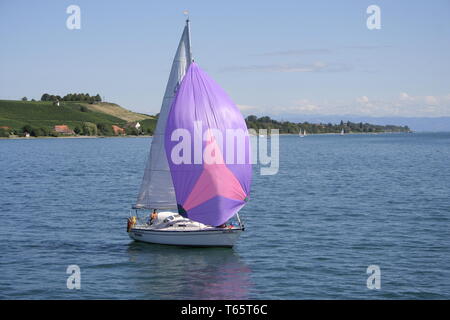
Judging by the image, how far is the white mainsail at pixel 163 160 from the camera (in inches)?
1366

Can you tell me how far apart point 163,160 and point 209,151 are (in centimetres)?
377

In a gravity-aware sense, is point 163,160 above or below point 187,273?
above

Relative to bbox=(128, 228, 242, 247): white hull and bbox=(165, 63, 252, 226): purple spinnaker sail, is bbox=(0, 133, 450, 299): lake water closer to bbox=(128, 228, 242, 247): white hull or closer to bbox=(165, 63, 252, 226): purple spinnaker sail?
bbox=(128, 228, 242, 247): white hull

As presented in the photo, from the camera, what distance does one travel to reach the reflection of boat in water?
2714 centimetres

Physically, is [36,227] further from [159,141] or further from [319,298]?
[319,298]

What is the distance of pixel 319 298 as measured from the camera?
26688mm

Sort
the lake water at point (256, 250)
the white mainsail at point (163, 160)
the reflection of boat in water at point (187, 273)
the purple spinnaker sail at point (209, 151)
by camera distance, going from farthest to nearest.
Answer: the white mainsail at point (163, 160) < the purple spinnaker sail at point (209, 151) < the lake water at point (256, 250) < the reflection of boat in water at point (187, 273)

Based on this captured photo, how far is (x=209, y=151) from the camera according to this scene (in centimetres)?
3294

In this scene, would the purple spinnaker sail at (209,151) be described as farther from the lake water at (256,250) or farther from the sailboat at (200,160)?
the lake water at (256,250)

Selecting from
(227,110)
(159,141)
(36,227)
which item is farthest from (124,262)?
(36,227)

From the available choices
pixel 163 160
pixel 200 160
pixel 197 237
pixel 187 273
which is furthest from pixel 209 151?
pixel 187 273

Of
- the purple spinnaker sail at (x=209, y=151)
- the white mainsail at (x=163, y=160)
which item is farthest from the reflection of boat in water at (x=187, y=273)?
the white mainsail at (x=163, y=160)

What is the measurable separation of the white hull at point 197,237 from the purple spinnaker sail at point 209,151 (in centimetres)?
79

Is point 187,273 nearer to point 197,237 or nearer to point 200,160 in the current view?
point 197,237
